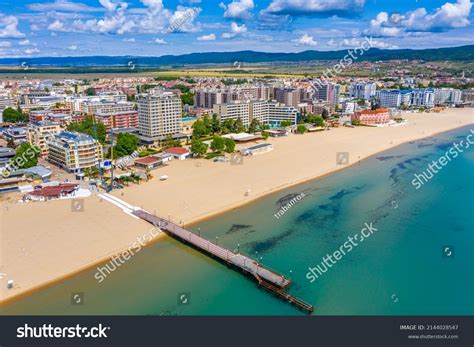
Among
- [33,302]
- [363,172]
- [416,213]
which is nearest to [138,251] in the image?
[33,302]

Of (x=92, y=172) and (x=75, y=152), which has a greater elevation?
(x=75, y=152)

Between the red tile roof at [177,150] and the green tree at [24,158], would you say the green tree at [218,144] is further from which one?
the green tree at [24,158]

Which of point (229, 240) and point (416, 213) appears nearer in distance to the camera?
point (229, 240)

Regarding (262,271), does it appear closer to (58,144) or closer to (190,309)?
(190,309)

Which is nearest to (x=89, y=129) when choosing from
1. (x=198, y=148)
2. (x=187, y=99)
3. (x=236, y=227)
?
(x=198, y=148)

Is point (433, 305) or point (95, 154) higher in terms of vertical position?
point (95, 154)

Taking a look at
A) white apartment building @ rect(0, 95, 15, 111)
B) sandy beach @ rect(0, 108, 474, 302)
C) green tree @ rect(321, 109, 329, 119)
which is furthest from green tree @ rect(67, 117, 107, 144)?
green tree @ rect(321, 109, 329, 119)

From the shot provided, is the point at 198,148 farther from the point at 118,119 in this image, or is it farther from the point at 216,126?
the point at 118,119
